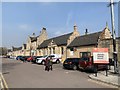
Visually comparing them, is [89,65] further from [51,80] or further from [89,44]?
[89,44]

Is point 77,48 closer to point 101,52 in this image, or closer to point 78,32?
point 78,32

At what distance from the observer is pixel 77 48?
1842 inches

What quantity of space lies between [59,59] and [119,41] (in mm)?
16562

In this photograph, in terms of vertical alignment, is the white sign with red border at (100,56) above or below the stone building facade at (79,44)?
below

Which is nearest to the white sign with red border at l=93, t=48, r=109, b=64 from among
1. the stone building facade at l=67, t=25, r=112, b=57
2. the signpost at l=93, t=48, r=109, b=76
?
the signpost at l=93, t=48, r=109, b=76

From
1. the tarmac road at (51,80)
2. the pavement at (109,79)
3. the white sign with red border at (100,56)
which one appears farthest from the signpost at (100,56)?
the tarmac road at (51,80)

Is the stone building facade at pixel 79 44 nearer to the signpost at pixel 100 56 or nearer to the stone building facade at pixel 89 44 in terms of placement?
the stone building facade at pixel 89 44

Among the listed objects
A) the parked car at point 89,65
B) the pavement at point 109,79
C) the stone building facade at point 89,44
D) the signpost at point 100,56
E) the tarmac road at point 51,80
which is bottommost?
the tarmac road at point 51,80

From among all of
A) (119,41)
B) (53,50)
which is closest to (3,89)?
(119,41)

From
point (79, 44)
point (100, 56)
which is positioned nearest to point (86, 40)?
point (79, 44)

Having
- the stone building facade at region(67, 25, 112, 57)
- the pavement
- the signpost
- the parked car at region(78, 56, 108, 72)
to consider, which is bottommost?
the pavement

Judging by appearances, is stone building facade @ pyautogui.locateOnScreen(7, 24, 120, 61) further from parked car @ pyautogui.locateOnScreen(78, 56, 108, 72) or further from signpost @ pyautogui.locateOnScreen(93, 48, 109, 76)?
signpost @ pyautogui.locateOnScreen(93, 48, 109, 76)

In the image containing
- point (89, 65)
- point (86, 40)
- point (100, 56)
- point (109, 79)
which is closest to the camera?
point (109, 79)

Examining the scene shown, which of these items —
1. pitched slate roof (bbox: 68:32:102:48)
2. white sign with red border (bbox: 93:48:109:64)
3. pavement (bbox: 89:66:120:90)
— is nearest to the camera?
pavement (bbox: 89:66:120:90)
